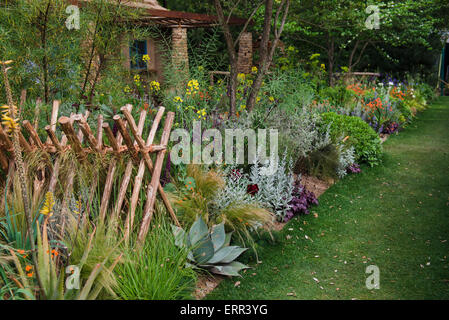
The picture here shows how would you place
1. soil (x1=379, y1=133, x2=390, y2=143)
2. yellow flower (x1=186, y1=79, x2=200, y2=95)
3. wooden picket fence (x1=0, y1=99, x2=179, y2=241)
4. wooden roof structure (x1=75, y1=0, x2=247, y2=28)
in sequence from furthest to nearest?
wooden roof structure (x1=75, y1=0, x2=247, y2=28) → soil (x1=379, y1=133, x2=390, y2=143) → yellow flower (x1=186, y1=79, x2=200, y2=95) → wooden picket fence (x1=0, y1=99, x2=179, y2=241)

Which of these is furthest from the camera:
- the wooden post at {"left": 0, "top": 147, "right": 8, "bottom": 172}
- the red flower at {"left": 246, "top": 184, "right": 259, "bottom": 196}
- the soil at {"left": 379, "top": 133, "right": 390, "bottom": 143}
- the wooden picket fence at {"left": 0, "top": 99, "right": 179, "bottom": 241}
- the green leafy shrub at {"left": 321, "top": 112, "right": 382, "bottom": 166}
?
the soil at {"left": 379, "top": 133, "right": 390, "bottom": 143}

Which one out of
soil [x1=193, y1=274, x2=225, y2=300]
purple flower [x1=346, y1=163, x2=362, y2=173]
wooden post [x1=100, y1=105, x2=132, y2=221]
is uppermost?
wooden post [x1=100, y1=105, x2=132, y2=221]

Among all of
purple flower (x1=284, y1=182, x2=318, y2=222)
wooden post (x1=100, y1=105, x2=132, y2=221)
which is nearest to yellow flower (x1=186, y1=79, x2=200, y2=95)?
purple flower (x1=284, y1=182, x2=318, y2=222)

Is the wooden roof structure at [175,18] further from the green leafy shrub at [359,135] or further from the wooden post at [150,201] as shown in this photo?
the wooden post at [150,201]

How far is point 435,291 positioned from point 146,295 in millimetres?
2253

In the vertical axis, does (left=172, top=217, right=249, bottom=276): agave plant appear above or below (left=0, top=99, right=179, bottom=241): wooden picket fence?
below

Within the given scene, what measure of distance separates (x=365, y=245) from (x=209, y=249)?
1.75 meters

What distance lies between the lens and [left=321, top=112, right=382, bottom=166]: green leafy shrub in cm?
666

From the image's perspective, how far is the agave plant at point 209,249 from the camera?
3.29m

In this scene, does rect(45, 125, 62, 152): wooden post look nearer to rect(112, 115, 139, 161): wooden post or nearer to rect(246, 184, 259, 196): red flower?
rect(112, 115, 139, 161): wooden post

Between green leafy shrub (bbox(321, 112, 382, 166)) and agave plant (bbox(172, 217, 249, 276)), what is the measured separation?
3.69 m

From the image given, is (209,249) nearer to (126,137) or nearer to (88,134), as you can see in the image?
(126,137)

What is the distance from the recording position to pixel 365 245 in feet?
13.5

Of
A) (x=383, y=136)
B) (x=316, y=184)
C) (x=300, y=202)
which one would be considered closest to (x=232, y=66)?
(x=316, y=184)
